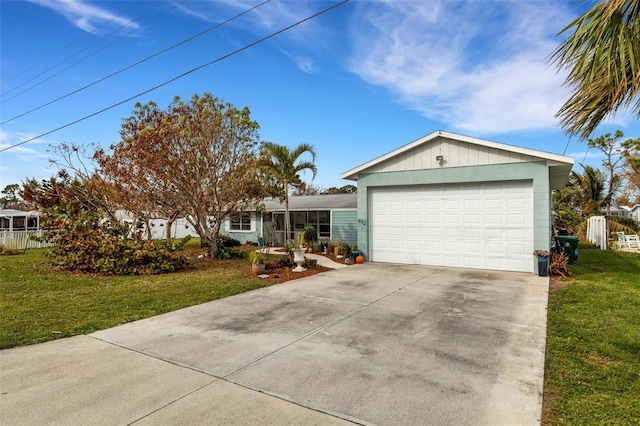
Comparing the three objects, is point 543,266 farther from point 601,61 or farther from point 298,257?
point 601,61

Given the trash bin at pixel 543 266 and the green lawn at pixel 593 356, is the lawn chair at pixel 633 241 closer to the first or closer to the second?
the trash bin at pixel 543 266

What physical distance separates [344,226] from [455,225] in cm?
613

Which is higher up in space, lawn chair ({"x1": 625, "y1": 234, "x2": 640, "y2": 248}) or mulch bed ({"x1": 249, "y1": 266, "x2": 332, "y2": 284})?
lawn chair ({"x1": 625, "y1": 234, "x2": 640, "y2": 248})

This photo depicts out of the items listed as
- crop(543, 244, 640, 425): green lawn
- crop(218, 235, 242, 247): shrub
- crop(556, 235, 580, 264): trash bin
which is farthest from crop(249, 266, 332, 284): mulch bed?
crop(218, 235, 242, 247): shrub

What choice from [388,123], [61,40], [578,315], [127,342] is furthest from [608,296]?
[61,40]

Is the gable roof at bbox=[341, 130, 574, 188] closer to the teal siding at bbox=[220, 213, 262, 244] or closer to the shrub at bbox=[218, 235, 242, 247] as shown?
the teal siding at bbox=[220, 213, 262, 244]

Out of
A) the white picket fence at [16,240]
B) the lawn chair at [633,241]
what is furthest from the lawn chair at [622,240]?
the white picket fence at [16,240]

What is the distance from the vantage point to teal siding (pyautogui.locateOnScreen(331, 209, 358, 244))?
1579cm

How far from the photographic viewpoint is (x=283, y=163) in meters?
13.7

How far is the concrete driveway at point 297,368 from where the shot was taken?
2891 mm

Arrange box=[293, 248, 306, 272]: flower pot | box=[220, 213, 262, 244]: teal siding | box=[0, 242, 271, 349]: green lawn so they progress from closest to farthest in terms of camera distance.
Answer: box=[0, 242, 271, 349]: green lawn, box=[293, 248, 306, 272]: flower pot, box=[220, 213, 262, 244]: teal siding

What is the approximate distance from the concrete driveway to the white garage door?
3.94 m

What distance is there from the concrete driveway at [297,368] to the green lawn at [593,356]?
7.8 inches

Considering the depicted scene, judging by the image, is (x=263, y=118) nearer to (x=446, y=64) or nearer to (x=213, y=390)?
(x=446, y=64)
